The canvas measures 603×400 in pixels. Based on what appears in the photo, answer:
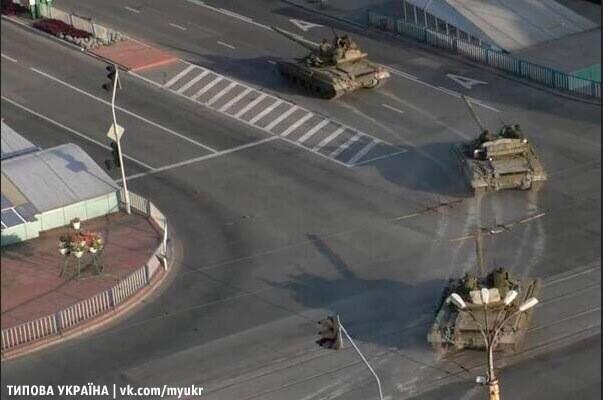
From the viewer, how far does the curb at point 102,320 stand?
206 feet

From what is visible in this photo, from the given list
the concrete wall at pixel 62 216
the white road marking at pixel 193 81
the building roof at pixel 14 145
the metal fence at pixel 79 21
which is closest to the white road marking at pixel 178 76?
the white road marking at pixel 193 81

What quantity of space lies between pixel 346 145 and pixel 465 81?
1093 centimetres

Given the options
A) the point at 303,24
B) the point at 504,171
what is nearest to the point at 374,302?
the point at 504,171

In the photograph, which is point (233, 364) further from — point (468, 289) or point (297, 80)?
point (297, 80)

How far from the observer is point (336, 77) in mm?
87688

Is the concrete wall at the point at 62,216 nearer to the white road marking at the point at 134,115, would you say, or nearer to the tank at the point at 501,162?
the white road marking at the point at 134,115

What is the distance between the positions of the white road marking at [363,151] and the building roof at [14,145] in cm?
1498

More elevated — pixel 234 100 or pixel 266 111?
pixel 234 100

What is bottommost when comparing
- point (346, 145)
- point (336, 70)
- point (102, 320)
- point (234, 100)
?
point (102, 320)

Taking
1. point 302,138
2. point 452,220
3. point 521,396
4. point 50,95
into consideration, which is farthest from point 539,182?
point 50,95

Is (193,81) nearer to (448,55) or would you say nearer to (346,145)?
(346,145)

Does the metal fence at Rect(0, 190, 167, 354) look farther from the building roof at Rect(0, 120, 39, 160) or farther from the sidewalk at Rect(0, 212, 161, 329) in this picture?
the building roof at Rect(0, 120, 39, 160)

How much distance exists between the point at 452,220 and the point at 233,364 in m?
15.5

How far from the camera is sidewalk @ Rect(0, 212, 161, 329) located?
6562 cm
